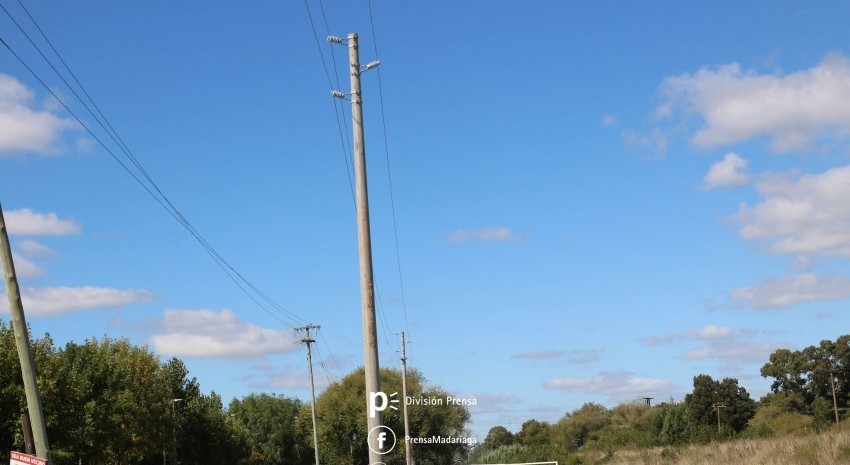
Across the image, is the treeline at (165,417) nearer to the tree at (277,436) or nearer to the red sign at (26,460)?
the tree at (277,436)

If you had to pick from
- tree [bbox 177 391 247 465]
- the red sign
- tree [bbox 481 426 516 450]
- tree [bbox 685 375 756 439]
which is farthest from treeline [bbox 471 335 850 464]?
the red sign

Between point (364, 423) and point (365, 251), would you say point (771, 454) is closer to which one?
point (365, 251)

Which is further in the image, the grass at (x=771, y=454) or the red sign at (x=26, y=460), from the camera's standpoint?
the grass at (x=771, y=454)

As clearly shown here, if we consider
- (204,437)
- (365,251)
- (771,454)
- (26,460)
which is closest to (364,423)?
(204,437)

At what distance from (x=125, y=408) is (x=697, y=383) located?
203 feet

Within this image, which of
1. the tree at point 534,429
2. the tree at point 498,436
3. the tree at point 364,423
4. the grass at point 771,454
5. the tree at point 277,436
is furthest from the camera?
the tree at point 498,436

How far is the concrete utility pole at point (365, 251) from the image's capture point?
53.6 ft

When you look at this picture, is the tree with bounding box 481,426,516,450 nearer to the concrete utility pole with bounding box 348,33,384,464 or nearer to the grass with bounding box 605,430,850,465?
the grass with bounding box 605,430,850,465

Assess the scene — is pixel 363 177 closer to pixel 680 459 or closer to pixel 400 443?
pixel 680 459

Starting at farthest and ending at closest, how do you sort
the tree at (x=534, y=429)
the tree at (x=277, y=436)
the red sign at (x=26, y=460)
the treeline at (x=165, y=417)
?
the tree at (x=277, y=436)
the tree at (x=534, y=429)
the treeline at (x=165, y=417)
the red sign at (x=26, y=460)

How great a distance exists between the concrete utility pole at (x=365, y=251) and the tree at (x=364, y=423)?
66.9m

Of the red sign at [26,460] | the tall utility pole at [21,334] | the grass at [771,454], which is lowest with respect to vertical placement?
the grass at [771,454]

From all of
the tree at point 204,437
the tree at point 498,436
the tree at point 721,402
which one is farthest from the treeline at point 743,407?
the tree at point 204,437

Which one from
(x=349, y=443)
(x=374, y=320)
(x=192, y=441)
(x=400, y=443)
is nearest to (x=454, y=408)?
(x=400, y=443)
